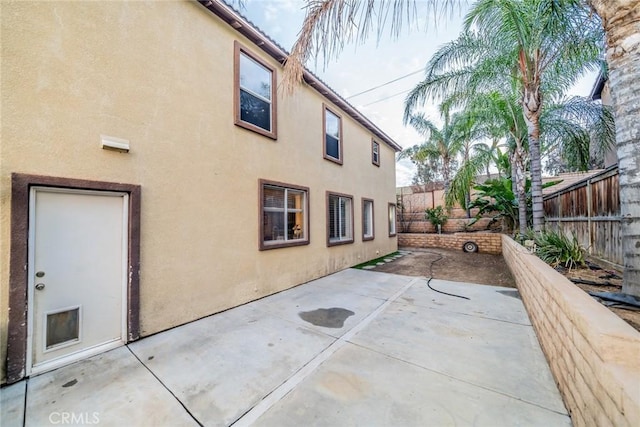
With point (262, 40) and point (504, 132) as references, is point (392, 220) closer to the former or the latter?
point (504, 132)

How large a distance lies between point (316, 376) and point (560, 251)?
572 centimetres

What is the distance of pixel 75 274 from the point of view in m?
3.17

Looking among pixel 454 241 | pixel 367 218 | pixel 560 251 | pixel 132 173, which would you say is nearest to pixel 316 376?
pixel 132 173

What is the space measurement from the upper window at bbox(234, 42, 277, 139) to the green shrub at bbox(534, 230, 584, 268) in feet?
22.0

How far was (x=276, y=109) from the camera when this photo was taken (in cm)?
613

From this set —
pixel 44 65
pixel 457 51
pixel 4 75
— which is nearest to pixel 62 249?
pixel 4 75

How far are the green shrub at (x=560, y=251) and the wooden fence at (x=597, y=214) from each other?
0.42m

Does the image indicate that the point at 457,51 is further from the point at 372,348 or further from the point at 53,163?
the point at 53,163

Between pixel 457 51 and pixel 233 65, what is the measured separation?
645cm

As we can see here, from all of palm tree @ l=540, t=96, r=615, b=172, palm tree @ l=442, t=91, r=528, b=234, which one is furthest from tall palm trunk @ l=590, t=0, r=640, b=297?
palm tree @ l=540, t=96, r=615, b=172

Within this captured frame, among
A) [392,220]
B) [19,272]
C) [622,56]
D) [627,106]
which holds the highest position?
[622,56]

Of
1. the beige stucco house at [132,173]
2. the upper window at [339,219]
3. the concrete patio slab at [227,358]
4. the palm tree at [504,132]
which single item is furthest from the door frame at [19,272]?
the palm tree at [504,132]

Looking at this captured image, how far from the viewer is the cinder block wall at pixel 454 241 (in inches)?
458

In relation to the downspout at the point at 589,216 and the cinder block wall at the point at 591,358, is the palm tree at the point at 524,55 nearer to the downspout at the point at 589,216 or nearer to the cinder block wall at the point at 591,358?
the downspout at the point at 589,216
